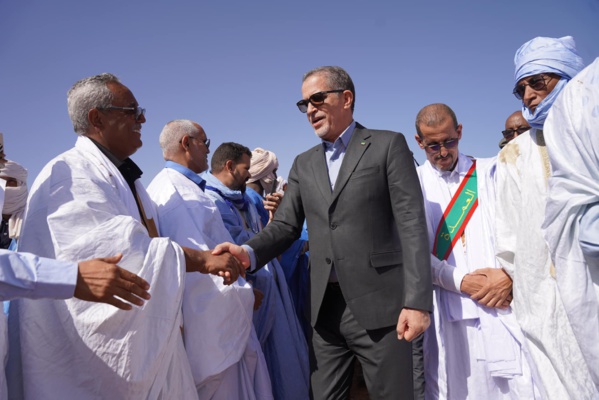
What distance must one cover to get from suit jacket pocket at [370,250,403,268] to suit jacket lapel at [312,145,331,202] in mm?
438

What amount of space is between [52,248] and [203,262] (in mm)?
810

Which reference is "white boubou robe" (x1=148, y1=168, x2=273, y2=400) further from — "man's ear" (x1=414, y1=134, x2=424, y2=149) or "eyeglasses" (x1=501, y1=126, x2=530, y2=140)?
"eyeglasses" (x1=501, y1=126, x2=530, y2=140)

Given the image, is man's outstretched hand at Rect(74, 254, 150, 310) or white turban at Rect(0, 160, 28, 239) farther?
white turban at Rect(0, 160, 28, 239)

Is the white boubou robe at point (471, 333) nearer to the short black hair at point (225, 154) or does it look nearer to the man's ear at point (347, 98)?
the man's ear at point (347, 98)

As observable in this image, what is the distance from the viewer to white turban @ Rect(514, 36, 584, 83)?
270 cm

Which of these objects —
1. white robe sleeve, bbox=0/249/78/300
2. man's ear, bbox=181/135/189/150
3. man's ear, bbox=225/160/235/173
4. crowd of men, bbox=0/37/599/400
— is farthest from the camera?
man's ear, bbox=225/160/235/173

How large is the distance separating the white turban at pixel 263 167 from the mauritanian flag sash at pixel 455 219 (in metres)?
3.20

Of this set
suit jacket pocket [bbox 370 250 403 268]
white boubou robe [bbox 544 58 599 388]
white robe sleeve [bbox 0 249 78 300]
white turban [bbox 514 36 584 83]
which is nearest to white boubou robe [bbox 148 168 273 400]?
suit jacket pocket [bbox 370 250 403 268]

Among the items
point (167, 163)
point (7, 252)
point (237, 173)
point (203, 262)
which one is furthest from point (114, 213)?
point (237, 173)

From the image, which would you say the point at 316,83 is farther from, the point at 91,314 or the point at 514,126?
the point at 514,126

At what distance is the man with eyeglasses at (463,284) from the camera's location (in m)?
3.05

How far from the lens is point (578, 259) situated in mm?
2184

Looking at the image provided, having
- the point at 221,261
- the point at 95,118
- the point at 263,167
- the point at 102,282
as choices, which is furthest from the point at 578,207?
the point at 263,167

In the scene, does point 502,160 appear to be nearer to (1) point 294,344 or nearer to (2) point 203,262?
(2) point 203,262
